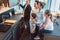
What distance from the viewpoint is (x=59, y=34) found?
2.64 meters

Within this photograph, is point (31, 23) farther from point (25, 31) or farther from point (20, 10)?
point (20, 10)

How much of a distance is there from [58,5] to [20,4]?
76.4 inches

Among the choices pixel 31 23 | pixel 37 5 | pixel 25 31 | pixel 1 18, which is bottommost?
pixel 25 31

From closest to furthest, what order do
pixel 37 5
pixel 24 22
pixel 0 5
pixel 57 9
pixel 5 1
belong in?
pixel 0 5 < pixel 5 1 < pixel 24 22 < pixel 37 5 < pixel 57 9

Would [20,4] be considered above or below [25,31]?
above

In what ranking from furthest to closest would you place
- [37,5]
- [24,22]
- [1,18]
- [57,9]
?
[57,9] < [37,5] < [24,22] < [1,18]

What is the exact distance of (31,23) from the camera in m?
3.42

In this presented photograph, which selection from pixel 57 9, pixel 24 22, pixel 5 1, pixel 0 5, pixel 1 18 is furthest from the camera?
pixel 57 9

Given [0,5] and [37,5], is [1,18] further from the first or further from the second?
[37,5]

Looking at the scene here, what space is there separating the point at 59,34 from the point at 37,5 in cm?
150

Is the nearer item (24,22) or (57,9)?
(24,22)

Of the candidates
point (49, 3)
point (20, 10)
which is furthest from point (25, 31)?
point (49, 3)

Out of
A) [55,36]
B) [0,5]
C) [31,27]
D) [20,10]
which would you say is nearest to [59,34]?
[55,36]

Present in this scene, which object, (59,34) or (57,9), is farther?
(57,9)
